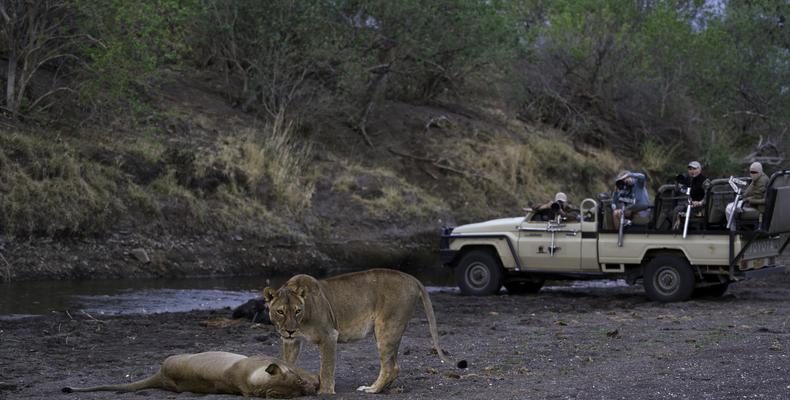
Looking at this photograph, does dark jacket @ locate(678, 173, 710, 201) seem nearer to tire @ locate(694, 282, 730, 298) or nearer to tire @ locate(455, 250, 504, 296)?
tire @ locate(694, 282, 730, 298)

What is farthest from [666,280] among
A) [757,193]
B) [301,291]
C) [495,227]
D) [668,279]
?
[301,291]

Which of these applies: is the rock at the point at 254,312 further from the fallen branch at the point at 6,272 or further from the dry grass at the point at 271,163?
the dry grass at the point at 271,163

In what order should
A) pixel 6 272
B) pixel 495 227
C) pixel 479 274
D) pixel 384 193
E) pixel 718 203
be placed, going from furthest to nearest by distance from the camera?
1. pixel 384 193
2. pixel 6 272
3. pixel 479 274
4. pixel 495 227
5. pixel 718 203

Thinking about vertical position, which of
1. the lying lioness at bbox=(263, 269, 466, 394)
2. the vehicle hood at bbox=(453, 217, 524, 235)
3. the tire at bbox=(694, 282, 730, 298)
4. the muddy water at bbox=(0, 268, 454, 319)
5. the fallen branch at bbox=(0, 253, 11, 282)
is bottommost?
the muddy water at bbox=(0, 268, 454, 319)

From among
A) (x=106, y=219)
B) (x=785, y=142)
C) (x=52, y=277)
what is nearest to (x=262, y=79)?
(x=106, y=219)

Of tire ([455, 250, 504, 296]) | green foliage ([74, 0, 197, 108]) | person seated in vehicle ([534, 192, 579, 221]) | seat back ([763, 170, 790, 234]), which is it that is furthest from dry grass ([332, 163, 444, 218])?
seat back ([763, 170, 790, 234])

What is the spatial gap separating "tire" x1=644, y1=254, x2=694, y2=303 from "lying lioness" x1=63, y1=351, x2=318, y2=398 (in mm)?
10281

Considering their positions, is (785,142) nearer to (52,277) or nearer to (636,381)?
(52,277)

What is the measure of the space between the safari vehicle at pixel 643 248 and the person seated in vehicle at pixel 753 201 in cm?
11

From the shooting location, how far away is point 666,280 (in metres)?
19.1

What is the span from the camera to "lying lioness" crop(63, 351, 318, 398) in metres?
9.67

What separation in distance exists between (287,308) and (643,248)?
10.5 meters

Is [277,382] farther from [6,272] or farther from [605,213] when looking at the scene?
[6,272]

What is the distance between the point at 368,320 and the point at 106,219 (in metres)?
14.8
